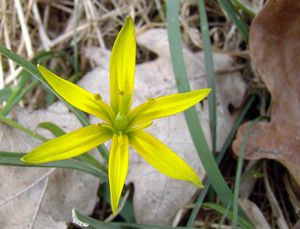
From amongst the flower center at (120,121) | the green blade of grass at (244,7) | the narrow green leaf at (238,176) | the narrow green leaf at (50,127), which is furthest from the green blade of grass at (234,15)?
the narrow green leaf at (50,127)

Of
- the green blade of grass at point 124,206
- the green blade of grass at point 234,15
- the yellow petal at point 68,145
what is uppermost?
the green blade of grass at point 234,15

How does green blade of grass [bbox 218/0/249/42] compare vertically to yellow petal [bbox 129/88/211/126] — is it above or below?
above

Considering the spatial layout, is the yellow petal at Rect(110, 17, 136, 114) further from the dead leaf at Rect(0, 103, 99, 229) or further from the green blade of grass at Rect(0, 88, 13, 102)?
the green blade of grass at Rect(0, 88, 13, 102)

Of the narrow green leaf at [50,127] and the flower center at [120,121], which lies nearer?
the flower center at [120,121]

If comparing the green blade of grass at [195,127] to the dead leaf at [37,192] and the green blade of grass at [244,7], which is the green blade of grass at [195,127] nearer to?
the green blade of grass at [244,7]

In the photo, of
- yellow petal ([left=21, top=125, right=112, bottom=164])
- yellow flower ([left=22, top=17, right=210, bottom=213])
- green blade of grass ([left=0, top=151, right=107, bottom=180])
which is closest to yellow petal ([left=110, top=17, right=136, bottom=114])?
yellow flower ([left=22, top=17, right=210, bottom=213])

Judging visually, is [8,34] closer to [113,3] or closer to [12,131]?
[113,3]

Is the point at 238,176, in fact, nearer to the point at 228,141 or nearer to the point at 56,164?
the point at 228,141
